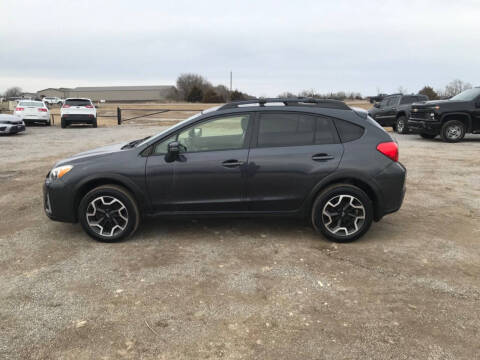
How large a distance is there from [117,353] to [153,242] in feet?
6.70

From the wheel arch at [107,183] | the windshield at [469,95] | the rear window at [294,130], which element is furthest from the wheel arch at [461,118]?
the wheel arch at [107,183]

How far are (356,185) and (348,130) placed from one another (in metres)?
0.64

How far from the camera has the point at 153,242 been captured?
15.5 feet

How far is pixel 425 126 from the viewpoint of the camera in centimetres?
1441

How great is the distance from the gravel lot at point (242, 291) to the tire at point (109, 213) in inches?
6.4

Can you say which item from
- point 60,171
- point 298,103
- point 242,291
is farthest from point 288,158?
point 60,171

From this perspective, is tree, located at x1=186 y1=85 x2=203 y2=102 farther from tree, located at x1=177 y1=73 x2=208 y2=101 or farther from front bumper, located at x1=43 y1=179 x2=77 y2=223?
front bumper, located at x1=43 y1=179 x2=77 y2=223

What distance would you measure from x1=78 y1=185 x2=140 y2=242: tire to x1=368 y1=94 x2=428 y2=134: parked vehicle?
49.3 ft

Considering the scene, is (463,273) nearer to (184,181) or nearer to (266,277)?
(266,277)

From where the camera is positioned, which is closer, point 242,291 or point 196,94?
point 242,291

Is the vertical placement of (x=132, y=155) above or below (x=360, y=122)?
below

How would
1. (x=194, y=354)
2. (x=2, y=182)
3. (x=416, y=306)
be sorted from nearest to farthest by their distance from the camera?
(x=194, y=354), (x=416, y=306), (x=2, y=182)

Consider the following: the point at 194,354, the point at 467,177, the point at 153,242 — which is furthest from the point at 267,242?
the point at 467,177

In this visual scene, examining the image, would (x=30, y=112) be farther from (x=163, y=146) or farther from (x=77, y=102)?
(x=163, y=146)
